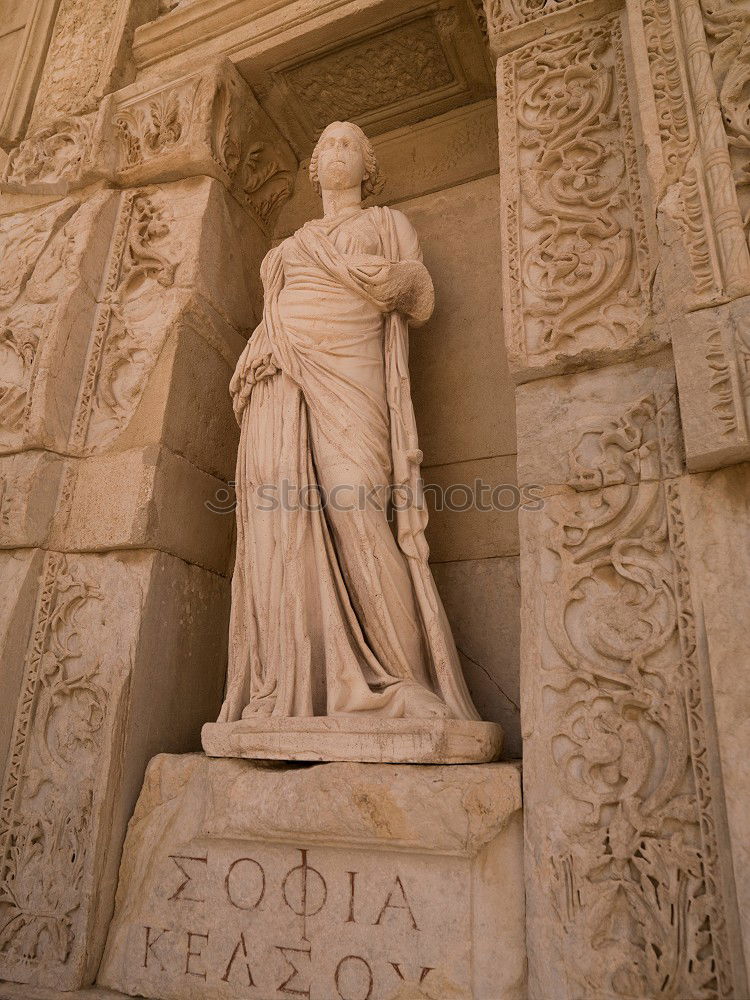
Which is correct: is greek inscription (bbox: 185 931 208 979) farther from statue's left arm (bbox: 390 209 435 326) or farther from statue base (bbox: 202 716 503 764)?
statue's left arm (bbox: 390 209 435 326)

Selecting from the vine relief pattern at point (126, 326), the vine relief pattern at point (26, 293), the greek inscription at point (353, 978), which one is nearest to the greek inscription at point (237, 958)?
the greek inscription at point (353, 978)

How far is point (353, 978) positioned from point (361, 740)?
636mm

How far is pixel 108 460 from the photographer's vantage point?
128 inches

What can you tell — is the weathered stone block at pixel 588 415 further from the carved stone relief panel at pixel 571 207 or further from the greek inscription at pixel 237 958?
the greek inscription at pixel 237 958

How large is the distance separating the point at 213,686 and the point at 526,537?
1.75m

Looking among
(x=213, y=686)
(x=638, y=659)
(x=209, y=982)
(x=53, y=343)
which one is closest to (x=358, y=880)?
(x=209, y=982)

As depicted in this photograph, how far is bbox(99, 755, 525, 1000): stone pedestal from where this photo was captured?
2.10 m

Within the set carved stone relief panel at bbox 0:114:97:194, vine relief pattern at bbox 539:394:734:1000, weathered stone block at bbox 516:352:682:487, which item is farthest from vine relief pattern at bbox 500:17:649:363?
carved stone relief panel at bbox 0:114:97:194

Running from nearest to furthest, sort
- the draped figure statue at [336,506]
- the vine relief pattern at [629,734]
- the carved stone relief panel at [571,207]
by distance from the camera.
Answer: the vine relief pattern at [629,734] < the carved stone relief panel at [571,207] < the draped figure statue at [336,506]

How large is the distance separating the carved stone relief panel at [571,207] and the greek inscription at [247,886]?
5.88 ft

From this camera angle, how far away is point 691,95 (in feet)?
8.28

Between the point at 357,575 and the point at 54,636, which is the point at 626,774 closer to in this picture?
the point at 357,575

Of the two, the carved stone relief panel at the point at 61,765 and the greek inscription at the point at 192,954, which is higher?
the carved stone relief panel at the point at 61,765

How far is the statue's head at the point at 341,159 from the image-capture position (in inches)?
138
